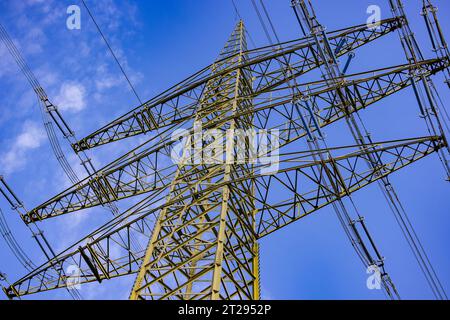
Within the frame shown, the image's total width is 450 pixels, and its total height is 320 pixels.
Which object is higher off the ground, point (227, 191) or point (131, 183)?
point (131, 183)

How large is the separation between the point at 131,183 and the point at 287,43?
8961 mm

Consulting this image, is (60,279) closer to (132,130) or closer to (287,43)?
(132,130)

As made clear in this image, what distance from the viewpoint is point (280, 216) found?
1756 cm

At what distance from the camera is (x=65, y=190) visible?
2277cm

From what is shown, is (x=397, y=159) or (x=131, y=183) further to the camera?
(x=131, y=183)

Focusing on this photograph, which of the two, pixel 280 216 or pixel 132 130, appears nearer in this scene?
pixel 280 216
